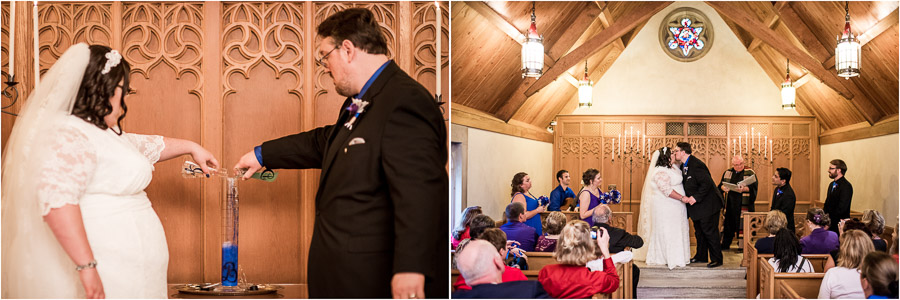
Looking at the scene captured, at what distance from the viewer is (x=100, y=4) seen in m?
3.27

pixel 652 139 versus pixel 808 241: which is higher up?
pixel 652 139

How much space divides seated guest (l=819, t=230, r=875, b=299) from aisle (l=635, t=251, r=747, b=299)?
2.84m

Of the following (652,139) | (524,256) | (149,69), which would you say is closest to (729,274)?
(524,256)

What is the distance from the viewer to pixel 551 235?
5285 mm

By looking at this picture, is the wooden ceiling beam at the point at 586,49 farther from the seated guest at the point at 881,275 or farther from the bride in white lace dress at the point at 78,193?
the bride in white lace dress at the point at 78,193

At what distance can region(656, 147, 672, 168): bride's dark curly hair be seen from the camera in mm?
6859

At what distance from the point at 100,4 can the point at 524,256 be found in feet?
8.96

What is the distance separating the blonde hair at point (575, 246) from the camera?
3.53 m

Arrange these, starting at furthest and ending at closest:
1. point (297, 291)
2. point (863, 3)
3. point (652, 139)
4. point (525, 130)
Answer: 1. point (652, 139)
2. point (525, 130)
3. point (863, 3)
4. point (297, 291)

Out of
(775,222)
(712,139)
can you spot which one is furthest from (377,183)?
(712,139)

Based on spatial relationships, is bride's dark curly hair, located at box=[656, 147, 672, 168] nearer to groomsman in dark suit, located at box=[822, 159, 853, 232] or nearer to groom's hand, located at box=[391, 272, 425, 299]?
groomsman in dark suit, located at box=[822, 159, 853, 232]

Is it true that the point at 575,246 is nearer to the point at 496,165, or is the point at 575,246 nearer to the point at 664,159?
the point at 664,159

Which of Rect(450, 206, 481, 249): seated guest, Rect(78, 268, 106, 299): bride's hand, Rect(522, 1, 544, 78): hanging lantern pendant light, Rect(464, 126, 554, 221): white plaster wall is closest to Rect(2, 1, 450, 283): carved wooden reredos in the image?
Rect(78, 268, 106, 299): bride's hand

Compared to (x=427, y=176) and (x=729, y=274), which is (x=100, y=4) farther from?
(x=729, y=274)
